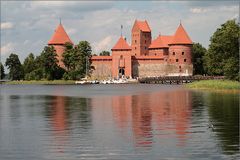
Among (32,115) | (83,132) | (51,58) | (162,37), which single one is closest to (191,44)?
(162,37)

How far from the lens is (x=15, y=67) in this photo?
11112cm

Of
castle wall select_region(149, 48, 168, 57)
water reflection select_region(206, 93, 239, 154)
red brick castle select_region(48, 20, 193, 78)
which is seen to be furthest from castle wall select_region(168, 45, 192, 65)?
water reflection select_region(206, 93, 239, 154)

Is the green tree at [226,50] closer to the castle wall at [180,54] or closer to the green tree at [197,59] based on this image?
the castle wall at [180,54]

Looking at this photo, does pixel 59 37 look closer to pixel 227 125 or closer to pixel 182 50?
pixel 182 50

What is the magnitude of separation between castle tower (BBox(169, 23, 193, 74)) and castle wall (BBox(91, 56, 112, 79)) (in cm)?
1334

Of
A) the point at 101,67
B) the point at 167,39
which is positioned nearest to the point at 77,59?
the point at 101,67

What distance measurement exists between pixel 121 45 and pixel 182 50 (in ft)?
42.4

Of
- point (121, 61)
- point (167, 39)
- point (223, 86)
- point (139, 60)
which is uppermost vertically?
point (167, 39)

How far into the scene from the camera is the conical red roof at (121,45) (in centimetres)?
11050

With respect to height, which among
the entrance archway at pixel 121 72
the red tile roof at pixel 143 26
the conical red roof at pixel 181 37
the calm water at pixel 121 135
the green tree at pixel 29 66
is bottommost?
the calm water at pixel 121 135

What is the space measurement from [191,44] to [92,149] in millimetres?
98151

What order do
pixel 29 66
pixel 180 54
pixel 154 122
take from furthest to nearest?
1. pixel 180 54
2. pixel 29 66
3. pixel 154 122

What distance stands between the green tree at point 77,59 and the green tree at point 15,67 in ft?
39.7

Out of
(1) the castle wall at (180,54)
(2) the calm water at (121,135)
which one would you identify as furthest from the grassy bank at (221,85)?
(1) the castle wall at (180,54)
